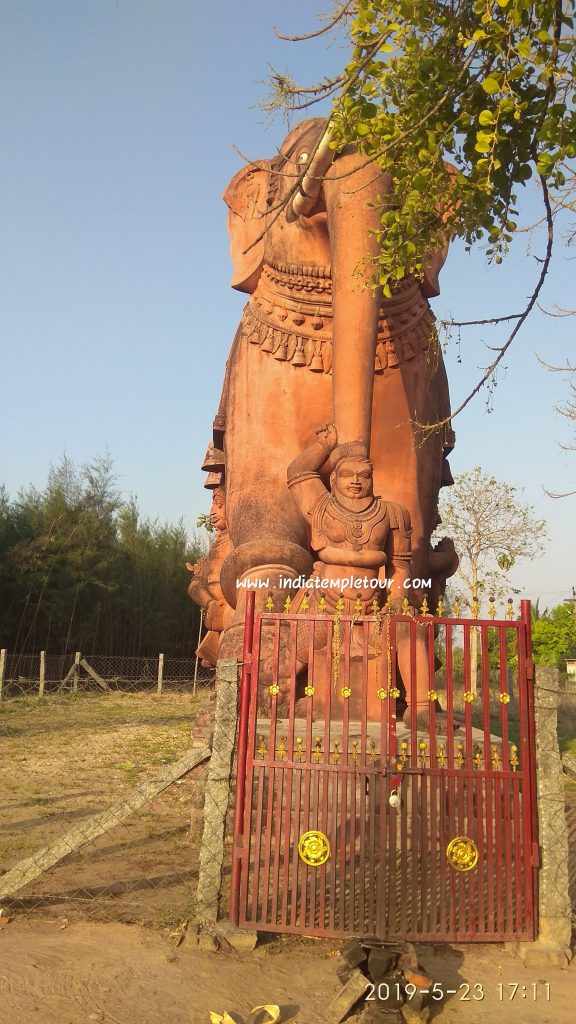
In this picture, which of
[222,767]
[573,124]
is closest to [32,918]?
[222,767]

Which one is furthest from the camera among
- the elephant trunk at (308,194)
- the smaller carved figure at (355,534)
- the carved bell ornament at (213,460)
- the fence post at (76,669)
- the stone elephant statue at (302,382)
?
the fence post at (76,669)

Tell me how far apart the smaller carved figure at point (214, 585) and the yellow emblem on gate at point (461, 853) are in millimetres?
4959

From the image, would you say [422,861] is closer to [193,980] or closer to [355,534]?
[193,980]

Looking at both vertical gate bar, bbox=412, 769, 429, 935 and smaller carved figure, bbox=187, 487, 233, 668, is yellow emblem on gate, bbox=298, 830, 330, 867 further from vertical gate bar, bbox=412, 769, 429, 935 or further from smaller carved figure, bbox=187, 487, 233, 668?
smaller carved figure, bbox=187, 487, 233, 668

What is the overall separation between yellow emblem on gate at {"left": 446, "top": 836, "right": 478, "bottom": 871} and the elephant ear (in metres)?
6.35

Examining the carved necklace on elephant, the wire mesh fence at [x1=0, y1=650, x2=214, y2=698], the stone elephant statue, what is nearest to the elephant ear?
the stone elephant statue

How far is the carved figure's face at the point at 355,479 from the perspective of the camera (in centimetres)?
707

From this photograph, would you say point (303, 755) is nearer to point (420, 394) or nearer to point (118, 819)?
point (118, 819)

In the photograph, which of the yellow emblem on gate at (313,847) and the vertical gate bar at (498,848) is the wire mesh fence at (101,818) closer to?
the yellow emblem on gate at (313,847)

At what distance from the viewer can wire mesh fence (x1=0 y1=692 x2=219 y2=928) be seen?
14.3 ft

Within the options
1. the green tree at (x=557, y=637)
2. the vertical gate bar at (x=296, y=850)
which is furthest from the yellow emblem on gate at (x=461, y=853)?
the green tree at (x=557, y=637)

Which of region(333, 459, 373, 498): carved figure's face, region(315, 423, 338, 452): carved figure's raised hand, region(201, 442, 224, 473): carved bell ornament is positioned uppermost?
region(201, 442, 224, 473): carved bell ornament

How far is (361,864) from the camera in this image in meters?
4.06

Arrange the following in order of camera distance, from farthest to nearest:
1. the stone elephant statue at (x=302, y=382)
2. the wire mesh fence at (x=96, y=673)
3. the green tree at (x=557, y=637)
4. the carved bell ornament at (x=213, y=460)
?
the green tree at (x=557, y=637)
the wire mesh fence at (x=96, y=673)
the carved bell ornament at (x=213, y=460)
the stone elephant statue at (x=302, y=382)
